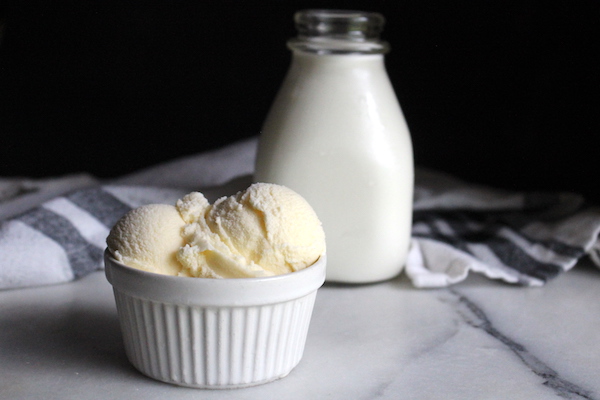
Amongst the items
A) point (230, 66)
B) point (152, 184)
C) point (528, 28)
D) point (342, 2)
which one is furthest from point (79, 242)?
point (528, 28)

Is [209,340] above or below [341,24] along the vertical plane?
below

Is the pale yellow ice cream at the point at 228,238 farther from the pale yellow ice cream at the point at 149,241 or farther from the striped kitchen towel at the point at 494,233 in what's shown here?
the striped kitchen towel at the point at 494,233

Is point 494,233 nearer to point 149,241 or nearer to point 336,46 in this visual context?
point 336,46

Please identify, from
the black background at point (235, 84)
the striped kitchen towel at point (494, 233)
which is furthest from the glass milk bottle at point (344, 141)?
the black background at point (235, 84)

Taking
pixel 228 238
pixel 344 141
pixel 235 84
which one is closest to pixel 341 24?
pixel 344 141

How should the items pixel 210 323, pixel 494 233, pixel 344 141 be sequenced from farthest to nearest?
pixel 494 233 < pixel 344 141 < pixel 210 323

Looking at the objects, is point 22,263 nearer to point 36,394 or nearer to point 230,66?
point 36,394
